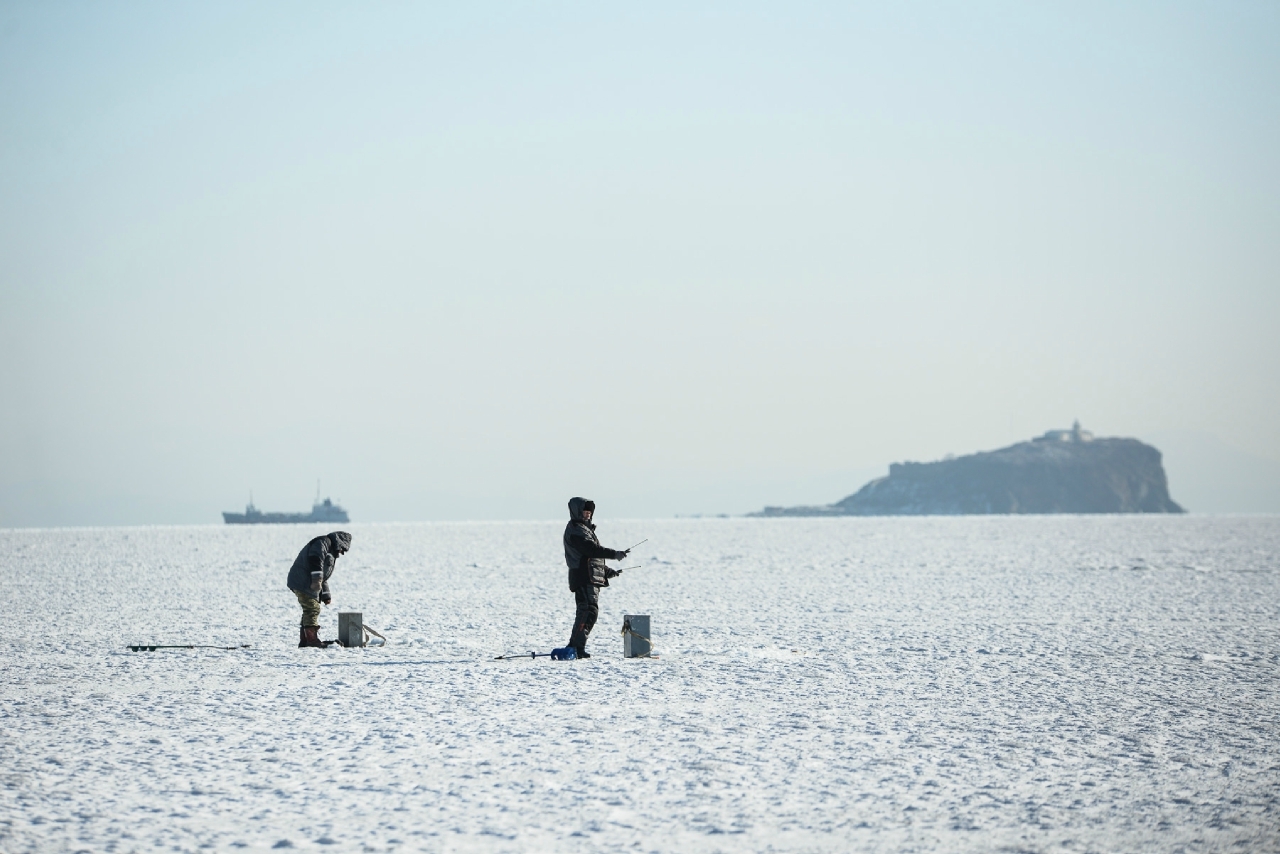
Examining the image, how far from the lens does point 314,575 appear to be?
11.9m

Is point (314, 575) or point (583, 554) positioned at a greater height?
point (583, 554)

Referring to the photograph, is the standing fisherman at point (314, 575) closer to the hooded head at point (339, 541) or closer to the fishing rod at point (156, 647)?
the hooded head at point (339, 541)

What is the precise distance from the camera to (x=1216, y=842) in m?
5.64

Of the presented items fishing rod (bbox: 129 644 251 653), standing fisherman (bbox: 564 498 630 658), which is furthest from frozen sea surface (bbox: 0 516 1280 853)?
standing fisherman (bbox: 564 498 630 658)

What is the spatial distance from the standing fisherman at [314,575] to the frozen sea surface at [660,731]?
0.85 feet

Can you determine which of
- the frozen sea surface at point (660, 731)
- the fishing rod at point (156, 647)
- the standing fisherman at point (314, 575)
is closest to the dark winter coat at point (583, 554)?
the frozen sea surface at point (660, 731)

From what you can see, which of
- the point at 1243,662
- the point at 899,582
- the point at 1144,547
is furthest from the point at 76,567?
the point at 1144,547

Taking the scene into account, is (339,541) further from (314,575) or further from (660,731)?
(660,731)

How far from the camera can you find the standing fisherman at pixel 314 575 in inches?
469

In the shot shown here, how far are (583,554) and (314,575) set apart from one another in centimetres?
289

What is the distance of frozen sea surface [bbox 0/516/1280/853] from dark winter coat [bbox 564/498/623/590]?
89 cm

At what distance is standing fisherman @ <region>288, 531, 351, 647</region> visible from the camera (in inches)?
469

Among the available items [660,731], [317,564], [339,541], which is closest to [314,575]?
[317,564]

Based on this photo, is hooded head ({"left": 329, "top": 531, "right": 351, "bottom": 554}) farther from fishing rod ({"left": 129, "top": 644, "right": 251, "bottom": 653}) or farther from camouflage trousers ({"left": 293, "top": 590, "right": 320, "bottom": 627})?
fishing rod ({"left": 129, "top": 644, "right": 251, "bottom": 653})
